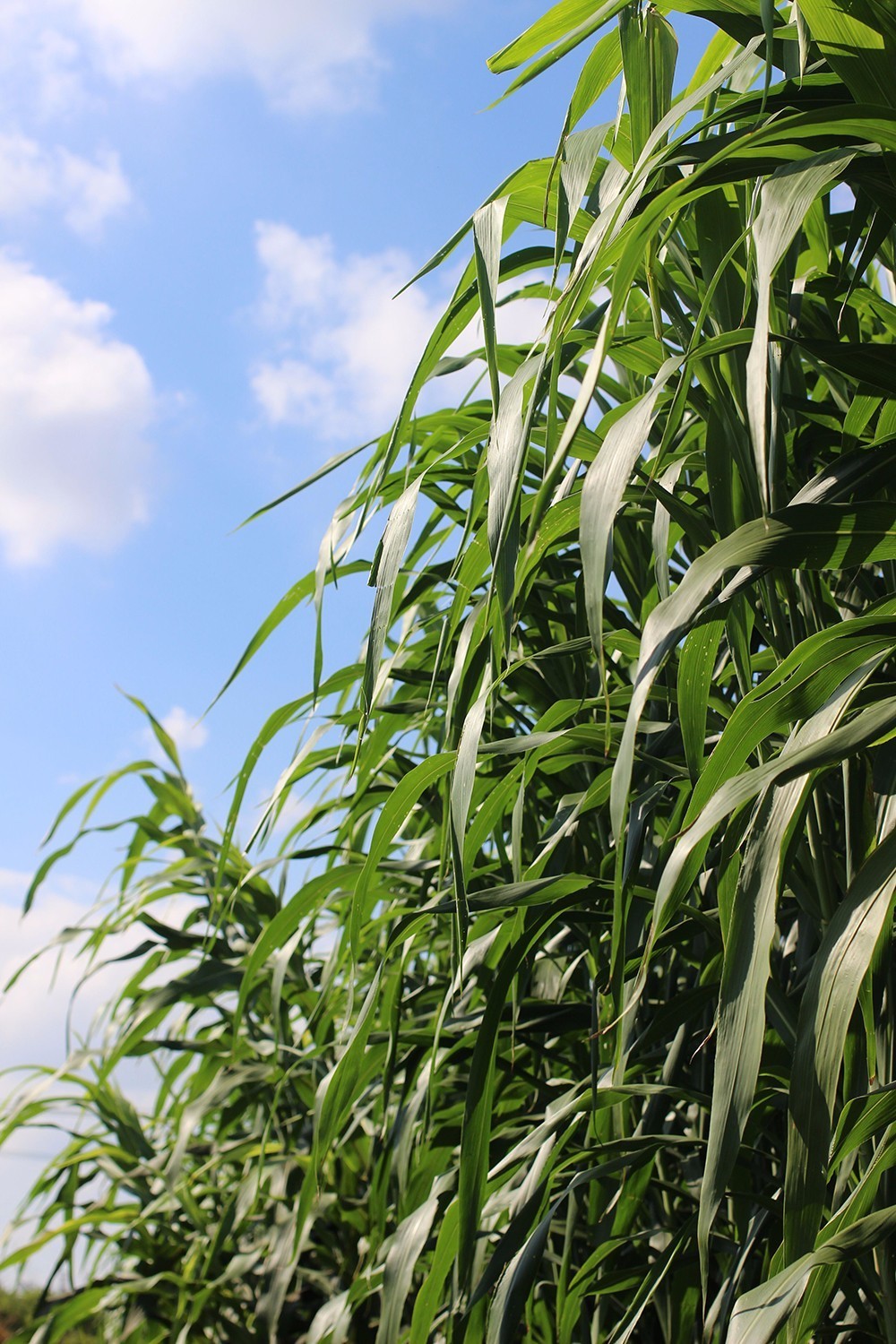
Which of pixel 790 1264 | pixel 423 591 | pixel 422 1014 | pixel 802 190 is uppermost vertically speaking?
pixel 423 591

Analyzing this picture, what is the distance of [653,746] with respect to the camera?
544mm

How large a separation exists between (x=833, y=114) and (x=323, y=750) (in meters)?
0.51

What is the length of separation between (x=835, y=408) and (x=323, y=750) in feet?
1.29

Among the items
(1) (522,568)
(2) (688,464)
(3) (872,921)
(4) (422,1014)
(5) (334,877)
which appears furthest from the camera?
(4) (422,1014)

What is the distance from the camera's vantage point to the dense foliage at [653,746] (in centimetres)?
31

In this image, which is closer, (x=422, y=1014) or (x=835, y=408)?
(x=835, y=408)

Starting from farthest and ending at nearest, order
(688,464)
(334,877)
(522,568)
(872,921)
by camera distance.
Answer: (334,877), (688,464), (522,568), (872,921)

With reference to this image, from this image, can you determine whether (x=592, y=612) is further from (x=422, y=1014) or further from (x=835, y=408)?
(x=422, y=1014)

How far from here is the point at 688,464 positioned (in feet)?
1.73

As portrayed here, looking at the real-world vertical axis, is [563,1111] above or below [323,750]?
below

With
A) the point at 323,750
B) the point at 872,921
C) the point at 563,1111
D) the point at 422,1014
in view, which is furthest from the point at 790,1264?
the point at 422,1014

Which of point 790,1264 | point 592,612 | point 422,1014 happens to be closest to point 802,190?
point 592,612

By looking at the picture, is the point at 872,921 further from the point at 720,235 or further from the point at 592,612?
the point at 720,235

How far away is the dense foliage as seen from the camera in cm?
31
